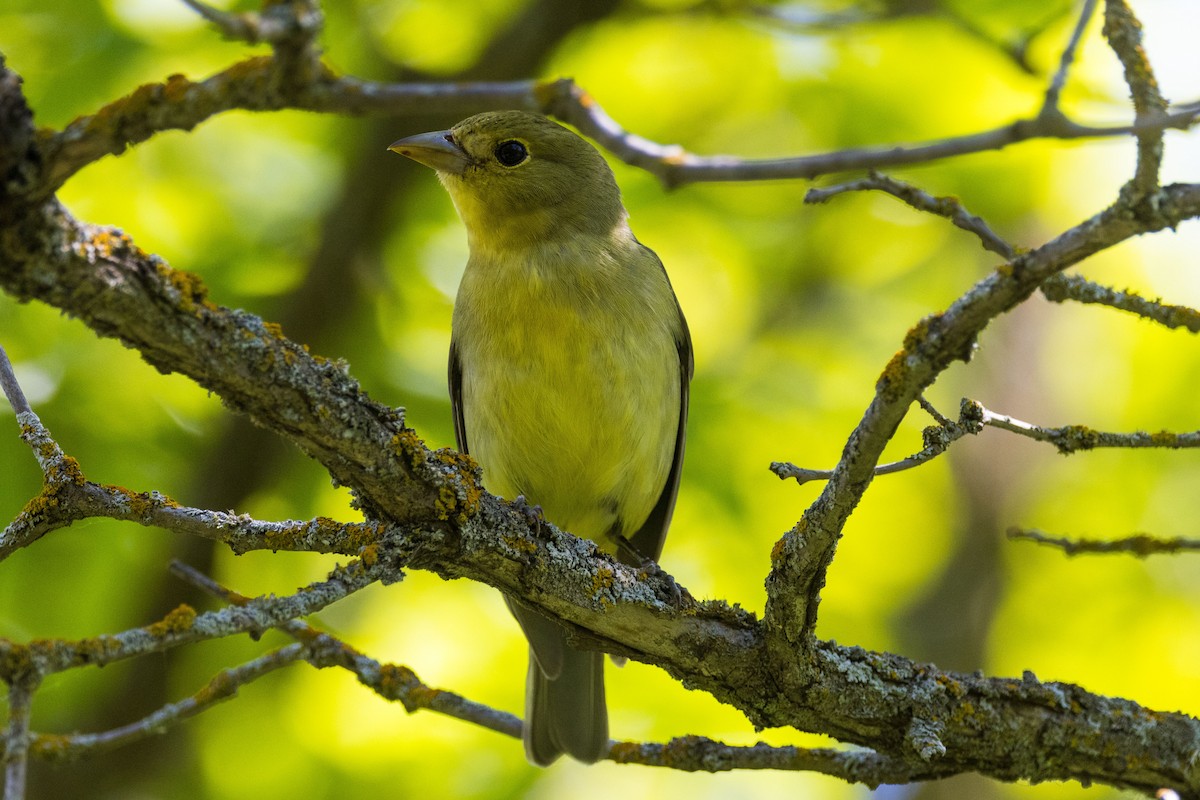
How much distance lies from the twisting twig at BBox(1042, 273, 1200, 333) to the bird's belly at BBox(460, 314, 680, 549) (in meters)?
2.65

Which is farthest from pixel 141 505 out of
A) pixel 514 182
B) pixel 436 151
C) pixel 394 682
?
pixel 514 182

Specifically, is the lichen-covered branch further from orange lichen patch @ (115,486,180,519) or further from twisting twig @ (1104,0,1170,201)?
orange lichen patch @ (115,486,180,519)

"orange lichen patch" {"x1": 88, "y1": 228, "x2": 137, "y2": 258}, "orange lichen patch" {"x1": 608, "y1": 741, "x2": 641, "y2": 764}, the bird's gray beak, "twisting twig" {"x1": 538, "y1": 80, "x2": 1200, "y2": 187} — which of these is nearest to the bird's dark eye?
the bird's gray beak

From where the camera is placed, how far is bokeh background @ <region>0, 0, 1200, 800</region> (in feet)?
19.1

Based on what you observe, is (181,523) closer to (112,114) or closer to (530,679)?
(112,114)

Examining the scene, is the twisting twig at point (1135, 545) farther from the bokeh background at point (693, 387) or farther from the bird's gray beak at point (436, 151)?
the bird's gray beak at point (436, 151)

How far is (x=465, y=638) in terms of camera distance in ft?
21.4

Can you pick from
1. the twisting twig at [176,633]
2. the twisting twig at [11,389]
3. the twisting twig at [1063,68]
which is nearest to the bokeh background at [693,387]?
the twisting twig at [1063,68]

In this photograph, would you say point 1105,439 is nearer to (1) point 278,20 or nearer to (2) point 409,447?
(2) point 409,447

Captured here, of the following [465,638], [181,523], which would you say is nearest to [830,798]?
[465,638]

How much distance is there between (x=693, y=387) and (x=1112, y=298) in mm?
4004

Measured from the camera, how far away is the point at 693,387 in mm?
6746

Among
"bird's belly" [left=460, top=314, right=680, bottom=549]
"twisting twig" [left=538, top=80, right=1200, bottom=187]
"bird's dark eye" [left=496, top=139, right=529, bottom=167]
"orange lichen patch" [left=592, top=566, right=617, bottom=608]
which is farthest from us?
"bird's dark eye" [left=496, top=139, right=529, bottom=167]

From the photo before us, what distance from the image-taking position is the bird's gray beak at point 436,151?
560 cm
